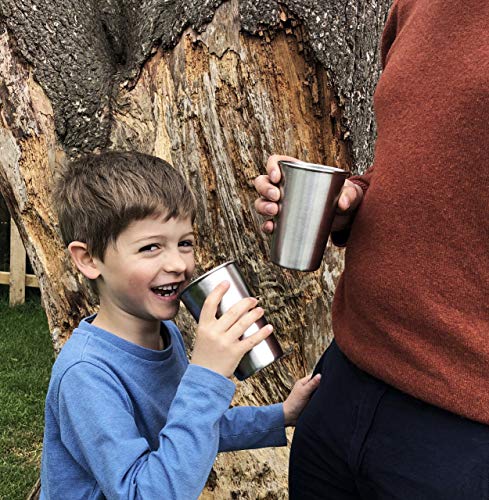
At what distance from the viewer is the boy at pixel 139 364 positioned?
156cm

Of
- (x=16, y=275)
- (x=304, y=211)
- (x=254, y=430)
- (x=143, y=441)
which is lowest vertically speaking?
(x=16, y=275)

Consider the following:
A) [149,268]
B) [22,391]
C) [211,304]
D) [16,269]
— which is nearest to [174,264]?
[149,268]

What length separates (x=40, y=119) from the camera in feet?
9.34

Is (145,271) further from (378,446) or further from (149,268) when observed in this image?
(378,446)

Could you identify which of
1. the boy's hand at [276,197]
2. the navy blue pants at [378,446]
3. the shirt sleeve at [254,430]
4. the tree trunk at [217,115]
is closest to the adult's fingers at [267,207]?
the boy's hand at [276,197]

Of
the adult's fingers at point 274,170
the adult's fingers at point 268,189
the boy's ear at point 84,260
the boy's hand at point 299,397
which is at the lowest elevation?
the boy's hand at point 299,397

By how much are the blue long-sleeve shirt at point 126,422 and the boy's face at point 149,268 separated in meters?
0.11

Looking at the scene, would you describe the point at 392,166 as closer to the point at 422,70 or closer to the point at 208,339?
the point at 422,70

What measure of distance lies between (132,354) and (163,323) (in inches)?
9.3

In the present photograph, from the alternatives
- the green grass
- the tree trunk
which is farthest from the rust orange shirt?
the green grass

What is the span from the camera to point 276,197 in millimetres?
1690

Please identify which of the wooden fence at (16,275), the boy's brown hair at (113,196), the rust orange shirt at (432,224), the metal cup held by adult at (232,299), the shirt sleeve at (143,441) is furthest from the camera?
the wooden fence at (16,275)

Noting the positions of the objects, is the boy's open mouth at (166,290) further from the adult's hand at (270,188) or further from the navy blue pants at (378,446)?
the navy blue pants at (378,446)

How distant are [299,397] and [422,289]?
2.21ft
